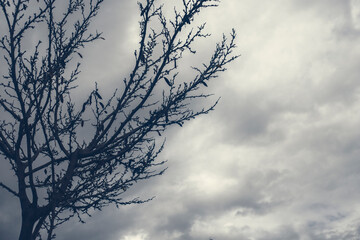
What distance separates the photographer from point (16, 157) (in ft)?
17.4

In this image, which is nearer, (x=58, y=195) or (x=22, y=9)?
(x=58, y=195)

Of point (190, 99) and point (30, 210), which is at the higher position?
point (190, 99)

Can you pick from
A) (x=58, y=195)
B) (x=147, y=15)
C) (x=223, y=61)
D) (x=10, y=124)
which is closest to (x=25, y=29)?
(x=10, y=124)

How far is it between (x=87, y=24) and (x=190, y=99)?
2.88 metres

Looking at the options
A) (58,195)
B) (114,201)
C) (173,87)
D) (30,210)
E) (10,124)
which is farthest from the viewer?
(10,124)

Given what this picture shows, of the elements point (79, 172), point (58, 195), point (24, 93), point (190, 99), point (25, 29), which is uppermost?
point (25, 29)

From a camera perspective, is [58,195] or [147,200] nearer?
[58,195]

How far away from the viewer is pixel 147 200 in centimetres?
632

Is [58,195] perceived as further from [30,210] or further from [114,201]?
[114,201]

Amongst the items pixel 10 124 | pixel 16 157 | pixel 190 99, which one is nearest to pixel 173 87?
pixel 190 99

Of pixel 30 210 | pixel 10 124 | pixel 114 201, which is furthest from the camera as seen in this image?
pixel 10 124

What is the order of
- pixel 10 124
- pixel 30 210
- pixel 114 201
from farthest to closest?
pixel 10 124 < pixel 114 201 < pixel 30 210

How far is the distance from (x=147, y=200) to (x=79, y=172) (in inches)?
52.1

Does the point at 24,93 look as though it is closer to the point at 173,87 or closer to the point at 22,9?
the point at 22,9
